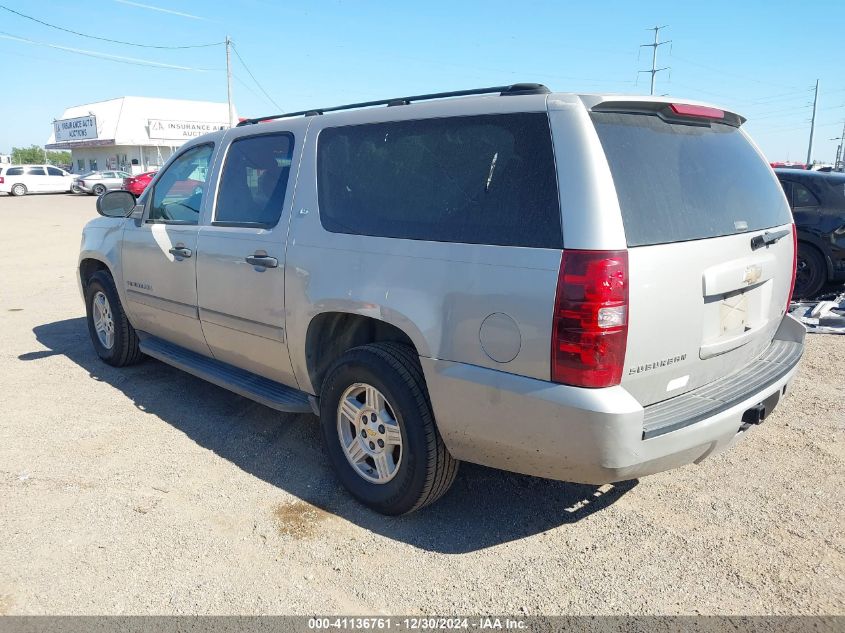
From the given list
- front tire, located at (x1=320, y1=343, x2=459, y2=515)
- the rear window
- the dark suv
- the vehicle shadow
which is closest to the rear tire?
the dark suv

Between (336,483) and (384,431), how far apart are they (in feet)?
2.06

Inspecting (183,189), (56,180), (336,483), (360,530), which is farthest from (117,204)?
(56,180)

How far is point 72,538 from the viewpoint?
306 centimetres

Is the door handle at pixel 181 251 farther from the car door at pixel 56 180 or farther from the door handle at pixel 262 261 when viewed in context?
the car door at pixel 56 180

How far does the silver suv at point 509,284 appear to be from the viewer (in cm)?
246

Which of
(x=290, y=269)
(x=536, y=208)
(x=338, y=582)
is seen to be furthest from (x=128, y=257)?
(x=536, y=208)

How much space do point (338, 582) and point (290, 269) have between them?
1656 millimetres

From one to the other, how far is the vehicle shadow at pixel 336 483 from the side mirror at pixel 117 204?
139cm

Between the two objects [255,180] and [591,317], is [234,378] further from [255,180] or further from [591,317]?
[591,317]

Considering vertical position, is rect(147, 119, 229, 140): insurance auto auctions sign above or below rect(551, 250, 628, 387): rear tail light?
above

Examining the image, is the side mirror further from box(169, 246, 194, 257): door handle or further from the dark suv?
the dark suv

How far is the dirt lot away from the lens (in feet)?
8.71

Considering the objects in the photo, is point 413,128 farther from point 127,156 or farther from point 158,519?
point 127,156

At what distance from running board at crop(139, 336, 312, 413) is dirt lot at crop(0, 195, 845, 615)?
376 millimetres
